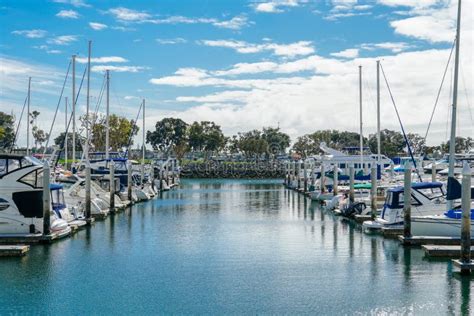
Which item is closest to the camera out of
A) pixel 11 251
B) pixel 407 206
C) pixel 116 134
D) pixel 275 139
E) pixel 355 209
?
pixel 11 251

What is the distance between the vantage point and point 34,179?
2805 centimetres

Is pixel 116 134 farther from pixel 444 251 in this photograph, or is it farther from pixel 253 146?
pixel 444 251

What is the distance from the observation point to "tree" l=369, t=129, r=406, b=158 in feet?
479

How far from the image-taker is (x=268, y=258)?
25.2 m

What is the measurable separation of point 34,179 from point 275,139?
5489 inches

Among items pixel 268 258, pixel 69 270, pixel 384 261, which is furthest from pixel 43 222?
pixel 384 261

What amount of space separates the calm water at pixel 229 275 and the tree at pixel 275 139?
417 ft

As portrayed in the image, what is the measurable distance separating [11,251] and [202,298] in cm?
965

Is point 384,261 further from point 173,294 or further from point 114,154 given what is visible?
point 114,154

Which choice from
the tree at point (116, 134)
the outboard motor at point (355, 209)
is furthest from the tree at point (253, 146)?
the outboard motor at point (355, 209)

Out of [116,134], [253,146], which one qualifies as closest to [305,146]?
Result: [253,146]

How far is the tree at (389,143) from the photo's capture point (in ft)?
479

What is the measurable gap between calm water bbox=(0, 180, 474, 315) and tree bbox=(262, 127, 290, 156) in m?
127

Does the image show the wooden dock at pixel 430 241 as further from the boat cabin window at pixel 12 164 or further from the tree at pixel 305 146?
the tree at pixel 305 146
